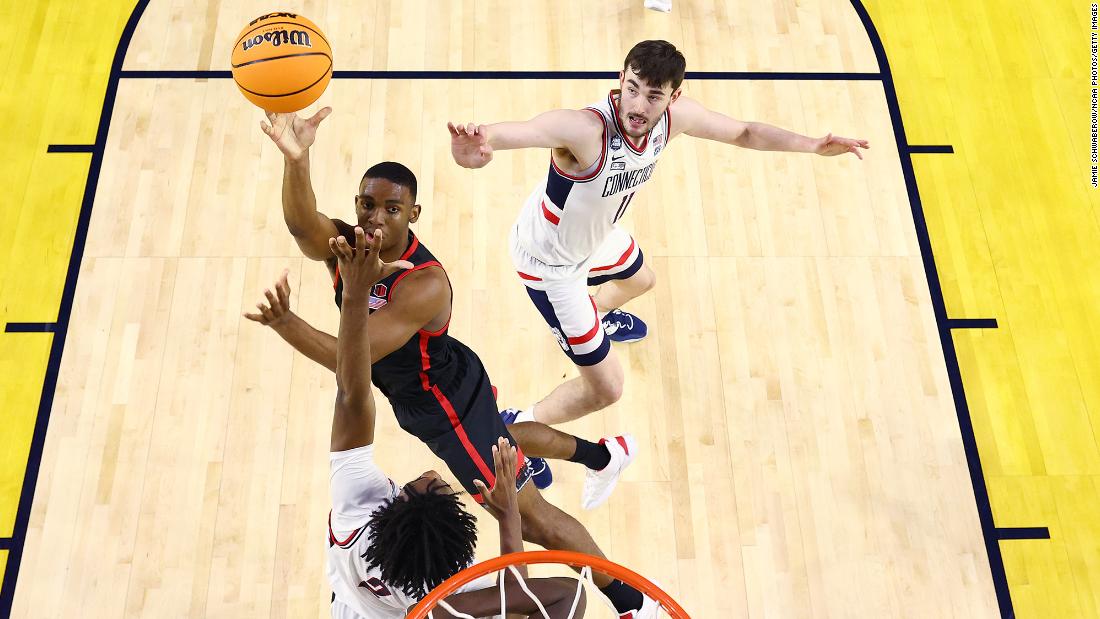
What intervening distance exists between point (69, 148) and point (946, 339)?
4.62 metres

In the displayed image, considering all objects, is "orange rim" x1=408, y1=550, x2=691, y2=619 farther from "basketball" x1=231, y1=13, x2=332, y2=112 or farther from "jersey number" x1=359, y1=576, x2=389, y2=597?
"basketball" x1=231, y1=13, x2=332, y2=112

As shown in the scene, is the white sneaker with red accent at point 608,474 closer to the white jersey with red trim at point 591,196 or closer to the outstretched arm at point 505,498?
the white jersey with red trim at point 591,196

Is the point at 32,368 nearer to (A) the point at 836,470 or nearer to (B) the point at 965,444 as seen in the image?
(A) the point at 836,470

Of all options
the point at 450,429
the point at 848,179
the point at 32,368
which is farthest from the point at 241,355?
the point at 848,179

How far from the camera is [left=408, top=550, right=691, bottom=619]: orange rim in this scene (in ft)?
8.46

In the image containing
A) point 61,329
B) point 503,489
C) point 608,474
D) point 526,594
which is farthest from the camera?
point 61,329

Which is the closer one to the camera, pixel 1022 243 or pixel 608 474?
pixel 608 474

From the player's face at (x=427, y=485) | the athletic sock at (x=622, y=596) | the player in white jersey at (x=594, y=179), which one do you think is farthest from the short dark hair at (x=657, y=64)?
the athletic sock at (x=622, y=596)

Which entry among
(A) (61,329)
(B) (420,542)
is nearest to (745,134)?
(B) (420,542)

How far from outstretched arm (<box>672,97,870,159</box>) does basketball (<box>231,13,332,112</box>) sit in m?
1.40

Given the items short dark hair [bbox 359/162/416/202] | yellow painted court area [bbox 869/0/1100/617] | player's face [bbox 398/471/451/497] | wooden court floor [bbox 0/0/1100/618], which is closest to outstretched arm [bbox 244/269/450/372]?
short dark hair [bbox 359/162/416/202]

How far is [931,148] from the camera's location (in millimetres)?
5254

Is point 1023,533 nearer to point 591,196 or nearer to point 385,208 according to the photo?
point 591,196

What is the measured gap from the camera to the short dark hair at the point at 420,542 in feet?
8.40
